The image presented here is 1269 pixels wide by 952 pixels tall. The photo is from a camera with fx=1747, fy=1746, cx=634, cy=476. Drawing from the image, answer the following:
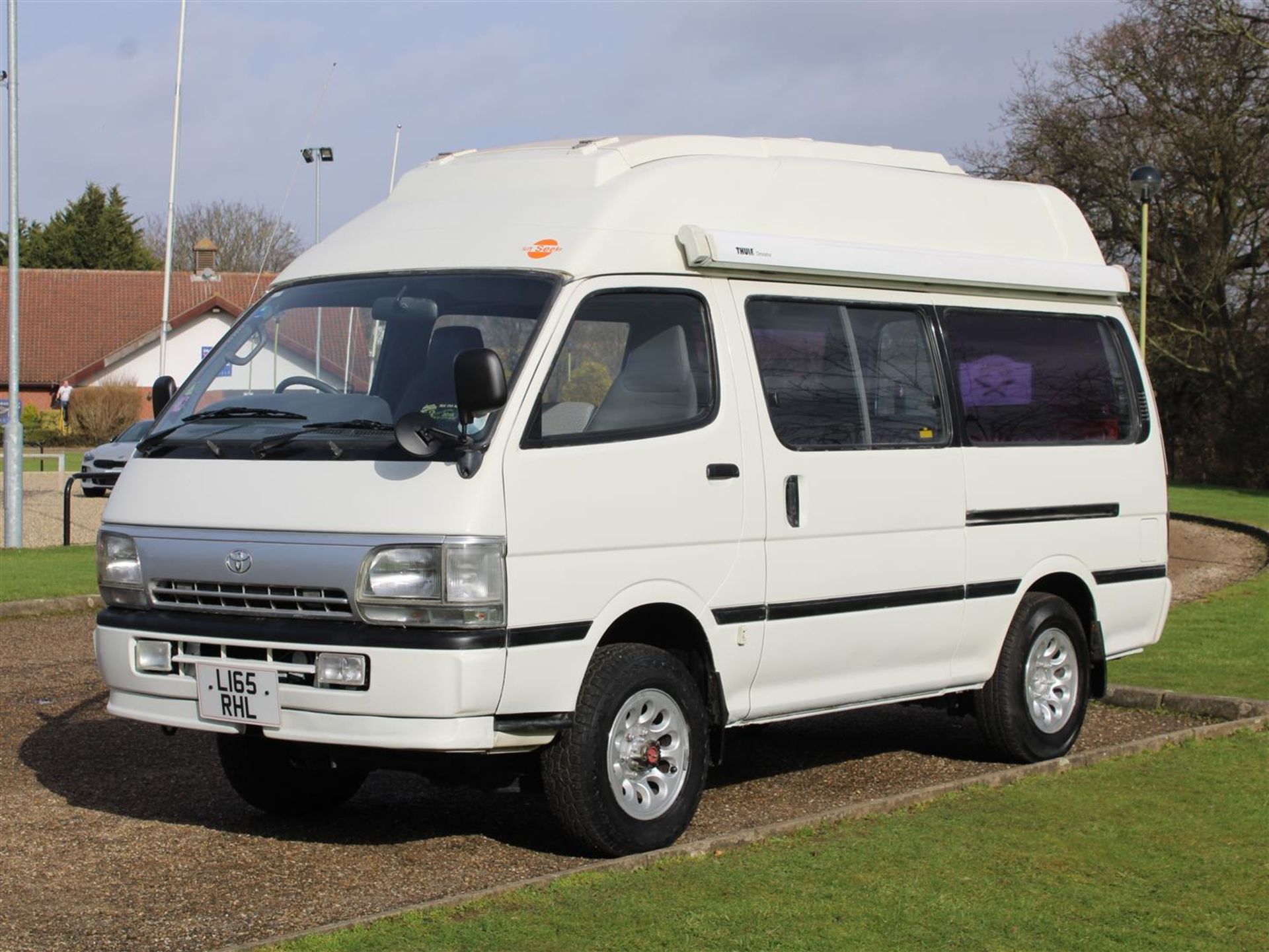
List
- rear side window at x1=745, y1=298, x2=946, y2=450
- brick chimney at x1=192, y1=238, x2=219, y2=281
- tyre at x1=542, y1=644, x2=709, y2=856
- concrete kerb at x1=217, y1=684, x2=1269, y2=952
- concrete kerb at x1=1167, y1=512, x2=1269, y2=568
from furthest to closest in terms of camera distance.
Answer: brick chimney at x1=192, y1=238, x2=219, y2=281 → concrete kerb at x1=1167, y1=512, x2=1269, y2=568 → rear side window at x1=745, y1=298, x2=946, y2=450 → tyre at x1=542, y1=644, x2=709, y2=856 → concrete kerb at x1=217, y1=684, x2=1269, y2=952

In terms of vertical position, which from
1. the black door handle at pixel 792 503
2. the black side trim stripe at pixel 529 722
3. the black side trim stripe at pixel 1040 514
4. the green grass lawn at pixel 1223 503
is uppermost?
the black door handle at pixel 792 503

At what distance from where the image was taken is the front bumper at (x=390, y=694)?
20.4 feet

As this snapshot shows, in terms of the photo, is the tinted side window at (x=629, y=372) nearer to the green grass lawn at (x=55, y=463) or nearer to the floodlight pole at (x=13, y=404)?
the floodlight pole at (x=13, y=404)

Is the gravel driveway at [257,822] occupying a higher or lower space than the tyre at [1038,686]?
lower

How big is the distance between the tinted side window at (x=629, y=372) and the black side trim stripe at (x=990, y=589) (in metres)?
2.00

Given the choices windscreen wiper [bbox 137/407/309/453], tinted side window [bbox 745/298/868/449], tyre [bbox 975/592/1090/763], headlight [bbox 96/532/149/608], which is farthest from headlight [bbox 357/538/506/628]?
tyre [bbox 975/592/1090/763]

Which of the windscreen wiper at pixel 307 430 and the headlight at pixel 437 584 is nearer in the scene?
the headlight at pixel 437 584

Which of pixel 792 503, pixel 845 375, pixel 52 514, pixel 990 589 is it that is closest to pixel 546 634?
pixel 792 503

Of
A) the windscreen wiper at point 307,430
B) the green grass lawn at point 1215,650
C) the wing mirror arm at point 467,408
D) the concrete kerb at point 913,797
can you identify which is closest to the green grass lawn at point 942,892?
the concrete kerb at point 913,797

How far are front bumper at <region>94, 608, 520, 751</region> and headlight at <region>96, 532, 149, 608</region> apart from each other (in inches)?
17.0

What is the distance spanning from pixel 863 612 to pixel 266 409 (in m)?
2.81

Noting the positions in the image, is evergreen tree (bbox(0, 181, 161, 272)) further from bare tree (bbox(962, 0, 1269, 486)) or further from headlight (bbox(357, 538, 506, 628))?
headlight (bbox(357, 538, 506, 628))

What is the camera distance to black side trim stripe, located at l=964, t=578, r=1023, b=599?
8.55 meters

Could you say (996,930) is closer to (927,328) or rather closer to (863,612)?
(863,612)
